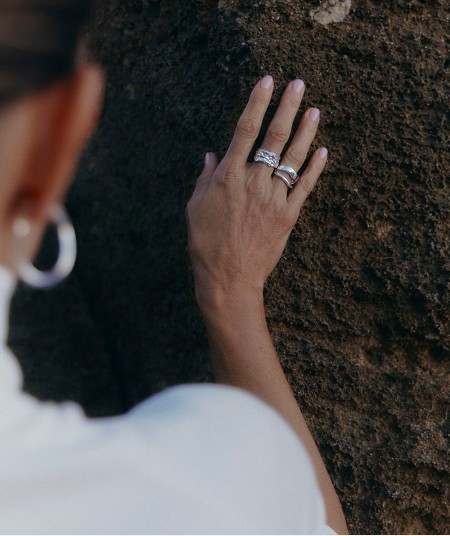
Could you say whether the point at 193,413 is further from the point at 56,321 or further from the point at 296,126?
the point at 56,321

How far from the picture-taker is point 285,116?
3.70ft

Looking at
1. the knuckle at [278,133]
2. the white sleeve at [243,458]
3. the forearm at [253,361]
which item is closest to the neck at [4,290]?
the white sleeve at [243,458]

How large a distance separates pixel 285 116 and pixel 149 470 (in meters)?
0.74

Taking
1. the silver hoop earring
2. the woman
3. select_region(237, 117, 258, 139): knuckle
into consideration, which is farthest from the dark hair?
select_region(237, 117, 258, 139): knuckle

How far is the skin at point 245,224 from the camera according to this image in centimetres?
Result: 112

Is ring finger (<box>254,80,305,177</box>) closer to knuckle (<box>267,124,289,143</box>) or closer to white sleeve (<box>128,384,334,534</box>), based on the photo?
knuckle (<box>267,124,289,143</box>)

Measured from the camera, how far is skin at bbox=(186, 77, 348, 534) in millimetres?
1122

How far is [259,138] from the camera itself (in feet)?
3.85

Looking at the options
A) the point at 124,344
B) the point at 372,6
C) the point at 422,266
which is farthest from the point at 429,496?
the point at 372,6

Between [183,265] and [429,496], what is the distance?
664mm

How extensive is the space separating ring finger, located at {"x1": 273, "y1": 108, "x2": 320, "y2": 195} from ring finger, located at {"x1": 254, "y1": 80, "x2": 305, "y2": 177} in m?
0.02

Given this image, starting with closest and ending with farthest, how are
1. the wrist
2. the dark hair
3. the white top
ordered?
the dark hair < the white top < the wrist

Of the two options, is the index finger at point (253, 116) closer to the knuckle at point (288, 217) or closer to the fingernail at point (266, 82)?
the fingernail at point (266, 82)

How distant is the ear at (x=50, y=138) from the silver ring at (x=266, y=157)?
623mm
